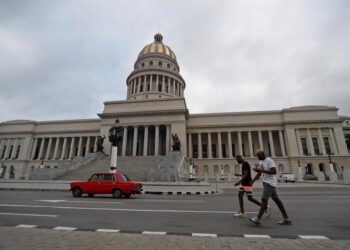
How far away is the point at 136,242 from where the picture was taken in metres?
3.92

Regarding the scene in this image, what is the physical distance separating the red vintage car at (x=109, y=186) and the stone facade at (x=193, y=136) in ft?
98.2

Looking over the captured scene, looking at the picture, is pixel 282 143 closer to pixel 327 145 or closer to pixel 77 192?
pixel 327 145

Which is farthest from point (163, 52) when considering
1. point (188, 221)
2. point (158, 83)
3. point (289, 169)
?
point (188, 221)

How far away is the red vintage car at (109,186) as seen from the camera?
1192 cm

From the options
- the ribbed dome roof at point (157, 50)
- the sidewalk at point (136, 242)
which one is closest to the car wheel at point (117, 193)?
the sidewalk at point (136, 242)

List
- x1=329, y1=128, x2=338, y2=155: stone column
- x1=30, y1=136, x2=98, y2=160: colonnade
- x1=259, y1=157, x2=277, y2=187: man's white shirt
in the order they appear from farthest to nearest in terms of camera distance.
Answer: x1=30, y1=136, x2=98, y2=160: colonnade → x1=329, y1=128, x2=338, y2=155: stone column → x1=259, y1=157, x2=277, y2=187: man's white shirt

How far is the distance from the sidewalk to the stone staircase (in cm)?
1919


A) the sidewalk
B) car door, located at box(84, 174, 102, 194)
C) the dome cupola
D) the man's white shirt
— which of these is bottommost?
the sidewalk

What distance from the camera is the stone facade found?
44219 mm

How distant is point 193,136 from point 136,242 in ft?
158

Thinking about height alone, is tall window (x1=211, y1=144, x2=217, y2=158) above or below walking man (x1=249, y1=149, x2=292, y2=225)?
above

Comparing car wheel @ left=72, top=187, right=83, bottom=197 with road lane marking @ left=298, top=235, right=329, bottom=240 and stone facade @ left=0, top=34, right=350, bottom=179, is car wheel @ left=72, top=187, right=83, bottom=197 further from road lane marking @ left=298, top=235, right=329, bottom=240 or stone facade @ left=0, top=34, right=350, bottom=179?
stone facade @ left=0, top=34, right=350, bottom=179

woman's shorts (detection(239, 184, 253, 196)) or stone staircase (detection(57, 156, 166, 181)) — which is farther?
stone staircase (detection(57, 156, 166, 181))

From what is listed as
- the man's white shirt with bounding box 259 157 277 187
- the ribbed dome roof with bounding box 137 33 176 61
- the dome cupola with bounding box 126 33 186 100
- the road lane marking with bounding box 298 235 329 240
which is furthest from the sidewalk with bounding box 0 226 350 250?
the ribbed dome roof with bounding box 137 33 176 61
